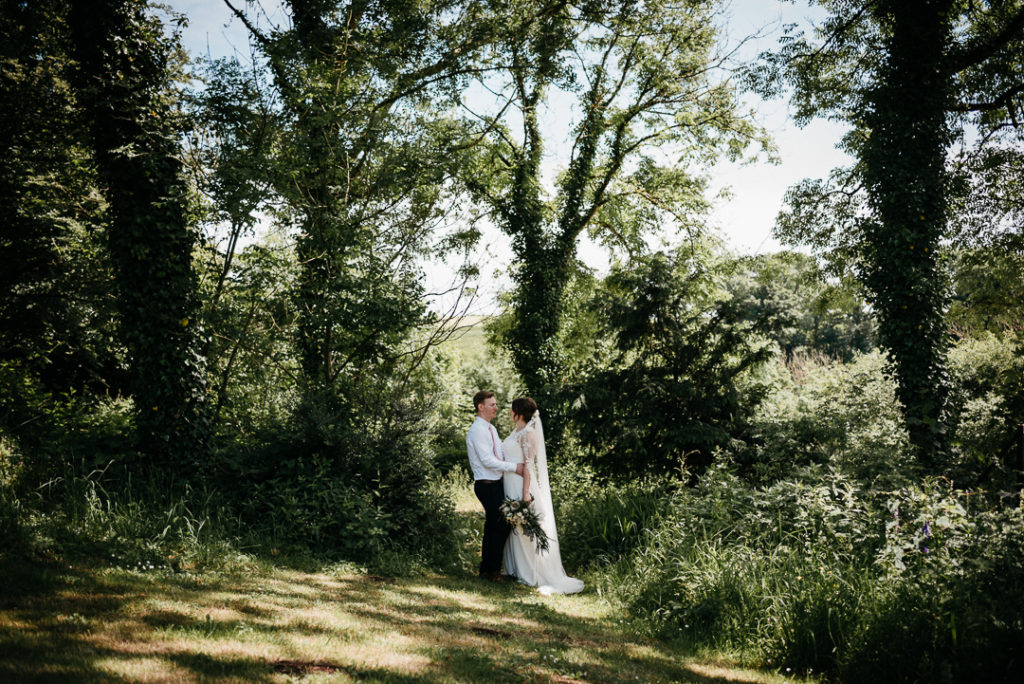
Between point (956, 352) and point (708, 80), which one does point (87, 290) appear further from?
point (956, 352)

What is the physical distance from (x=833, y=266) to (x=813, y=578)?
14846 millimetres

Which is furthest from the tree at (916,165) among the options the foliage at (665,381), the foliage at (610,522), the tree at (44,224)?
the tree at (44,224)

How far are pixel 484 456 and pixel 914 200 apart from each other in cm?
1022

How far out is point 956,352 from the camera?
69.8 feet

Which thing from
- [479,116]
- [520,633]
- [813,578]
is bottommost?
[520,633]

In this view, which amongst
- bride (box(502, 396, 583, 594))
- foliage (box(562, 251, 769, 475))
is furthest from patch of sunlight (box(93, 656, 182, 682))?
foliage (box(562, 251, 769, 475))

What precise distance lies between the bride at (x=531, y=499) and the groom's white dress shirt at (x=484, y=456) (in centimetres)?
27

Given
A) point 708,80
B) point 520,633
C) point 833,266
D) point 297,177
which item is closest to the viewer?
point 520,633

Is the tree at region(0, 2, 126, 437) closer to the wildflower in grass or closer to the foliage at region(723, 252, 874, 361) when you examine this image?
the foliage at region(723, 252, 874, 361)

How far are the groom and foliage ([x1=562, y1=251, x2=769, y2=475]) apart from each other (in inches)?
109

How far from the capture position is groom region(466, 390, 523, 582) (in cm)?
790

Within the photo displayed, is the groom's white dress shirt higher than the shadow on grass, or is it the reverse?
the groom's white dress shirt

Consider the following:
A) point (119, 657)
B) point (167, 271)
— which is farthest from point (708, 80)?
point (119, 657)

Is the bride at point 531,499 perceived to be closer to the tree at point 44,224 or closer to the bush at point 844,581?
the bush at point 844,581
